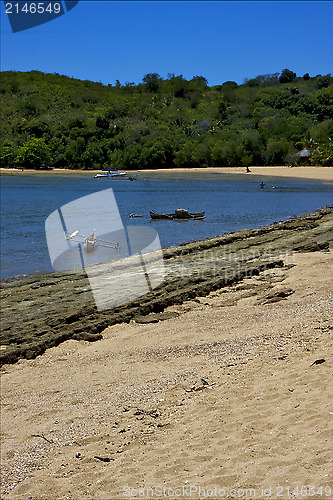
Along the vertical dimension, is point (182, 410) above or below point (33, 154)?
below

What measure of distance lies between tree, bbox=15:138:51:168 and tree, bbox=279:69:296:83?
63662 millimetres

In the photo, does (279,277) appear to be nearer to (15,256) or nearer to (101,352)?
(101,352)

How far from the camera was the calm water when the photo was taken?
787 inches

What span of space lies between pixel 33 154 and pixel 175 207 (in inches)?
2179

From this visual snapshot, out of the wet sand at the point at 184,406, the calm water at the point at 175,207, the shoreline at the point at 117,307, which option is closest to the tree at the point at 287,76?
the calm water at the point at 175,207

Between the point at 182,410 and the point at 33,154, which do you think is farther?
the point at 33,154

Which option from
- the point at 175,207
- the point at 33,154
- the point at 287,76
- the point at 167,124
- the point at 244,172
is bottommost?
the point at 175,207

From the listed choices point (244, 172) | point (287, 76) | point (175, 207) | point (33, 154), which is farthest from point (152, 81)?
point (175, 207)

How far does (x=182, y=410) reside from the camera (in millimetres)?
5020

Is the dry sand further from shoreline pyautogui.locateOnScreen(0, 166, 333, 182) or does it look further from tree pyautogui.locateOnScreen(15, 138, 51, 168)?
tree pyautogui.locateOnScreen(15, 138, 51, 168)

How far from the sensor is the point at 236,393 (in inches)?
201

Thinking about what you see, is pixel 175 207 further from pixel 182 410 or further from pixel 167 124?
pixel 167 124

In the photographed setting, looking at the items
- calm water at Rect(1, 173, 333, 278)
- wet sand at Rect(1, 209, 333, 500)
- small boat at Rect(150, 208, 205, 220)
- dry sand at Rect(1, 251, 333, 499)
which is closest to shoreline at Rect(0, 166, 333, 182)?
calm water at Rect(1, 173, 333, 278)

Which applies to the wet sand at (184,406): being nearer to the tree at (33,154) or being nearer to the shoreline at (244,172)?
the shoreline at (244,172)
